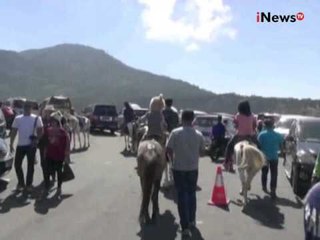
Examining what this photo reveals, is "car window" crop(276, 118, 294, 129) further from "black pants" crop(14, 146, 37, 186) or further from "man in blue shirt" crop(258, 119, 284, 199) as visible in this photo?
"black pants" crop(14, 146, 37, 186)

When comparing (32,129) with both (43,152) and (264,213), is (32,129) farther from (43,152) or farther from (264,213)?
(264,213)

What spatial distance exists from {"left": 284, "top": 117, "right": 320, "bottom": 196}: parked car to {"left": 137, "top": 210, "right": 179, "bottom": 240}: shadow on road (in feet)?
14.1

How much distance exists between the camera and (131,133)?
24578 mm

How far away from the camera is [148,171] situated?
10.1 meters

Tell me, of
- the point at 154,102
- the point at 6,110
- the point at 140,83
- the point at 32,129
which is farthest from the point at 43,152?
the point at 140,83

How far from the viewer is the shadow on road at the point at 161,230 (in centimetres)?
947

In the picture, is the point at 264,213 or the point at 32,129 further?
the point at 32,129

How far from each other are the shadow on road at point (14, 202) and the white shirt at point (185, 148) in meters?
3.58

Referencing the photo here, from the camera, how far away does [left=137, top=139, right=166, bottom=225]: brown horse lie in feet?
33.0

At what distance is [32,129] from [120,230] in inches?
172

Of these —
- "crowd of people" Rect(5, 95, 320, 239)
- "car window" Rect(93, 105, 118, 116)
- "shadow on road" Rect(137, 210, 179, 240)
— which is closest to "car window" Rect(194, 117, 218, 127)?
"crowd of people" Rect(5, 95, 320, 239)

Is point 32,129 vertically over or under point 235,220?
over

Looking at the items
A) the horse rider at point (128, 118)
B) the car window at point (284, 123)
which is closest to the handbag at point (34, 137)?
the horse rider at point (128, 118)

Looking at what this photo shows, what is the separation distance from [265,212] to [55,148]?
4.47 meters
